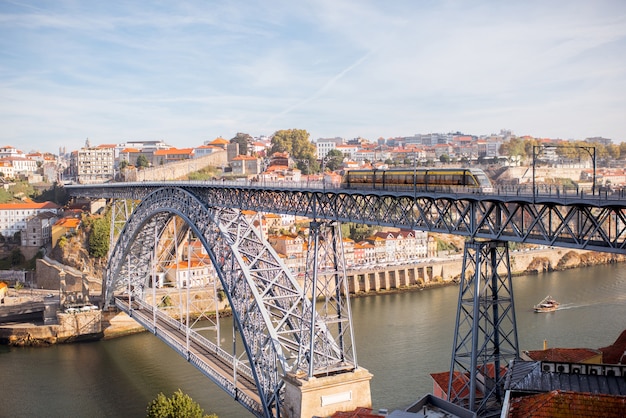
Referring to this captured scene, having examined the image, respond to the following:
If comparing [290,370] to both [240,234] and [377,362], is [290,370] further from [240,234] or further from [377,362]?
[377,362]

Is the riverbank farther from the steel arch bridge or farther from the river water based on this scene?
the steel arch bridge

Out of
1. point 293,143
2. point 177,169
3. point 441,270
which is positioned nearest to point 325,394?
point 441,270

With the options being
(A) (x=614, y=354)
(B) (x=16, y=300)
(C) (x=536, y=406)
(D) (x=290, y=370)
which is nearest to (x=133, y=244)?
(B) (x=16, y=300)

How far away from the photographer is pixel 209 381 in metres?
21.4

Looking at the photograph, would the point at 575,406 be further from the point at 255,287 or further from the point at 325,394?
the point at 255,287

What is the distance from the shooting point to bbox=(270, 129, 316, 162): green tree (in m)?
65.4

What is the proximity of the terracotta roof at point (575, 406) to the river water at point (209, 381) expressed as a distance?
1067cm

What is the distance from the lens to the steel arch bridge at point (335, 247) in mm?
9898

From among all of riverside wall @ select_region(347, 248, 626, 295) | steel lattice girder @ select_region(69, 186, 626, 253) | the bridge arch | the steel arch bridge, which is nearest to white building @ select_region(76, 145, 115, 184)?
riverside wall @ select_region(347, 248, 626, 295)

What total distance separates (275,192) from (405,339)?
11.2 meters

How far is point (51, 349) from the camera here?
27.2 m

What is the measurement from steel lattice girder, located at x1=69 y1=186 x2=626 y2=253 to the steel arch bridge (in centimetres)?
2

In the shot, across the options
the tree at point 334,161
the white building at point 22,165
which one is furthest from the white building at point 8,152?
the tree at point 334,161

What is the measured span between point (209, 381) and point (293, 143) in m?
46.3
